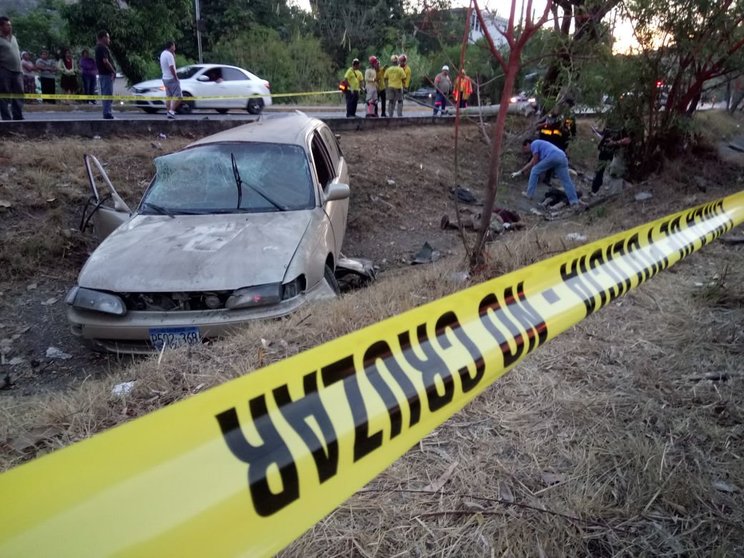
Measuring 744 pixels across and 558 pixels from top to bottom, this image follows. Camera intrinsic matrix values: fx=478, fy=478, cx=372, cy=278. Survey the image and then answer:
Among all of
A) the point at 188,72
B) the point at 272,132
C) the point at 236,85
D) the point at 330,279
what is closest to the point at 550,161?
the point at 272,132

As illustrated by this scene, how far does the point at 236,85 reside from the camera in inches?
624

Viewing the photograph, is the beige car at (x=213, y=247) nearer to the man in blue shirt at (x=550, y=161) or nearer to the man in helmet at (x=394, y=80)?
the man in blue shirt at (x=550, y=161)

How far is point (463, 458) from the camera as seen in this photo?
1858 millimetres

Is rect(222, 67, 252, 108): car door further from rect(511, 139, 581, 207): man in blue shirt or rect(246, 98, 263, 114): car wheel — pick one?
rect(511, 139, 581, 207): man in blue shirt

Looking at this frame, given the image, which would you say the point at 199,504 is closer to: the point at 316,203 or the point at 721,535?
the point at 721,535

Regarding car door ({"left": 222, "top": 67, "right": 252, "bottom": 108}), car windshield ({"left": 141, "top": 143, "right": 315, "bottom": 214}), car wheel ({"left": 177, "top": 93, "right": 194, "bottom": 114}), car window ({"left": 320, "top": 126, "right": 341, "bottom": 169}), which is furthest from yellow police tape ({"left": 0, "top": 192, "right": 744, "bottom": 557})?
car door ({"left": 222, "top": 67, "right": 252, "bottom": 108})

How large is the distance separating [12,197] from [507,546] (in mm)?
7318

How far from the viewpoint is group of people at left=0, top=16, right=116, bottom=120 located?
8.20 m

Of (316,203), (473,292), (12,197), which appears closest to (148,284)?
(316,203)

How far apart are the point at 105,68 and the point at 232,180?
8736 mm

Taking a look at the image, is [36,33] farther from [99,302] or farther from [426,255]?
[99,302]

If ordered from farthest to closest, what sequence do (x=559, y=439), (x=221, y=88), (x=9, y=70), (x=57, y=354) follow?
(x=221, y=88) < (x=9, y=70) < (x=57, y=354) < (x=559, y=439)

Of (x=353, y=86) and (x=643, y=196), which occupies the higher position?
(x=353, y=86)

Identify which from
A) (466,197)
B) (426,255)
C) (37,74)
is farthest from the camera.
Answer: (37,74)
